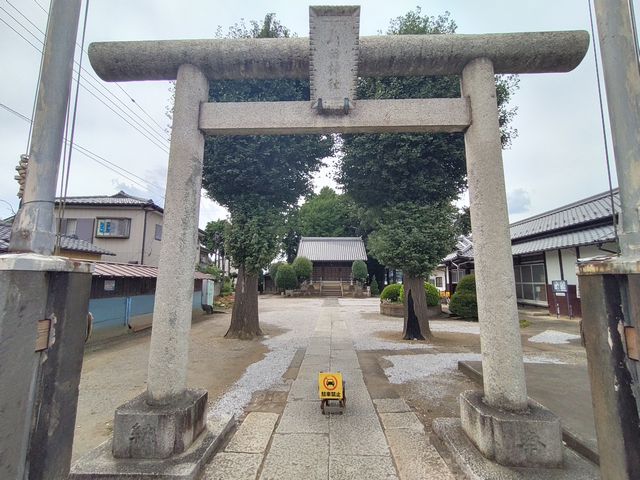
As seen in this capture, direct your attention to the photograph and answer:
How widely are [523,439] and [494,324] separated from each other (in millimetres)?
1026

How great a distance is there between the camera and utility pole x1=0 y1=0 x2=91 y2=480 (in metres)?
1.75

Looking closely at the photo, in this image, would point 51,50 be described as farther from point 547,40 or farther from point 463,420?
point 463,420

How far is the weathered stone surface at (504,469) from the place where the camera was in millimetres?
2611

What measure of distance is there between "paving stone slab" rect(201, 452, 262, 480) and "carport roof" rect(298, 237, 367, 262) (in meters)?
28.0

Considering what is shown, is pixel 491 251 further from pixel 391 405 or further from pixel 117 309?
pixel 117 309

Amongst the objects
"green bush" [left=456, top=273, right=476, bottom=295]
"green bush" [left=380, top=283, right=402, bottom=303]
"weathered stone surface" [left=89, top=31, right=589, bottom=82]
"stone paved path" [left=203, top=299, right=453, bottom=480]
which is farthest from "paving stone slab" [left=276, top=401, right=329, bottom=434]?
"green bush" [left=380, top=283, right=402, bottom=303]

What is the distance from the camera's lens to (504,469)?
271cm

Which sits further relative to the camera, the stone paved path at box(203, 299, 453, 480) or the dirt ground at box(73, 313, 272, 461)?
the dirt ground at box(73, 313, 272, 461)

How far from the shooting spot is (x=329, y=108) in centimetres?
352

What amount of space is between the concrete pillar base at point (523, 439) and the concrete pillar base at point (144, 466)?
272cm

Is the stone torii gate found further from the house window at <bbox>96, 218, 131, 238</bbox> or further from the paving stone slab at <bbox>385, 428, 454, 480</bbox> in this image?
the house window at <bbox>96, 218, 131, 238</bbox>

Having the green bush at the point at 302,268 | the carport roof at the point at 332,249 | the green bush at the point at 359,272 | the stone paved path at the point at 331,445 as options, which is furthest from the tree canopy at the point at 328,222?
the stone paved path at the point at 331,445

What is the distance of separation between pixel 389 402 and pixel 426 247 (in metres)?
4.71

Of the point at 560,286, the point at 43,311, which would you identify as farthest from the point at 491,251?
the point at 560,286
